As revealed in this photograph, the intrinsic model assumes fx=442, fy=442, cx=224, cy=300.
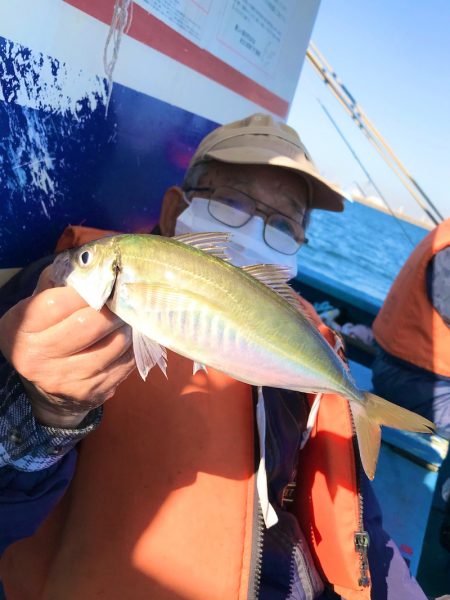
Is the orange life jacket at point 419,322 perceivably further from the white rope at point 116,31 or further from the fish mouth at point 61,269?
the fish mouth at point 61,269

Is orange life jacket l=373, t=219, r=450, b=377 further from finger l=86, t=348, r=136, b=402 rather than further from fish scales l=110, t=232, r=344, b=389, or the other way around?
finger l=86, t=348, r=136, b=402

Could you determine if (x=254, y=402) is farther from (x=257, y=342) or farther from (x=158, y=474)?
(x=257, y=342)

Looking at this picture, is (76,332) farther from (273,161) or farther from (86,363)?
(273,161)

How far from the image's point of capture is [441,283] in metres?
3.67

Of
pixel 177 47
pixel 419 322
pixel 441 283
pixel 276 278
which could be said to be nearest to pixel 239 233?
pixel 276 278

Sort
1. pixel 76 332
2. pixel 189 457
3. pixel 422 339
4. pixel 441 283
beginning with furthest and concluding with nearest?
pixel 422 339, pixel 441 283, pixel 189 457, pixel 76 332

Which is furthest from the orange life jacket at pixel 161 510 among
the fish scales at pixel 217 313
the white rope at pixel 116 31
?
the white rope at pixel 116 31

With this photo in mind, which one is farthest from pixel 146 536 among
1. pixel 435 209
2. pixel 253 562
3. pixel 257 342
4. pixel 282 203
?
pixel 435 209

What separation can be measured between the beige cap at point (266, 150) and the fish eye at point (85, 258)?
115 cm

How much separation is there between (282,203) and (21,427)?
1.62 metres

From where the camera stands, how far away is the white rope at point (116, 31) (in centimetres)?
202

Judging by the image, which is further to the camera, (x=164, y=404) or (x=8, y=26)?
(x=164, y=404)

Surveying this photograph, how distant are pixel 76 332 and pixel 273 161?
1390mm

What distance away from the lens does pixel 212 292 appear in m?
1.24
